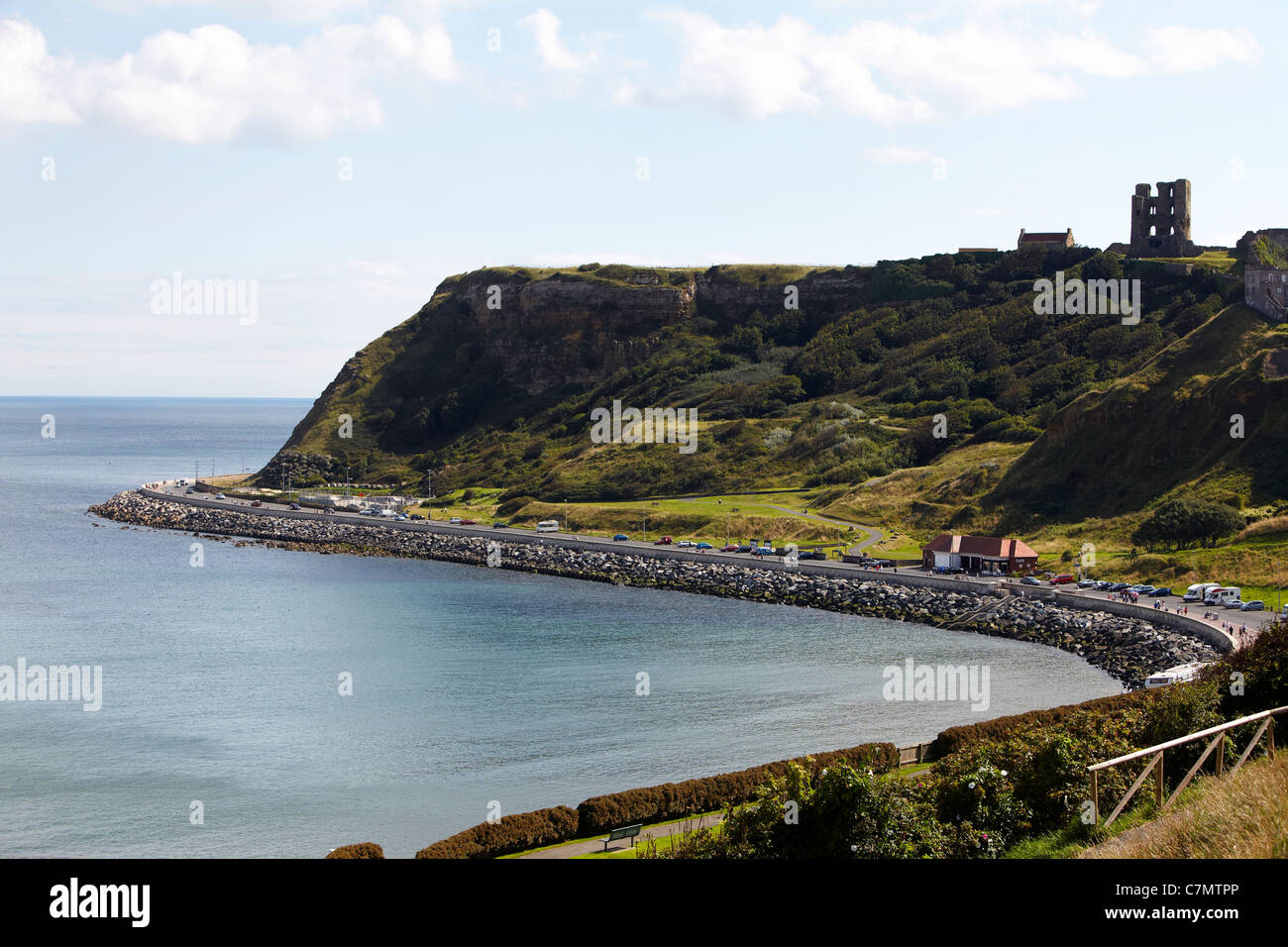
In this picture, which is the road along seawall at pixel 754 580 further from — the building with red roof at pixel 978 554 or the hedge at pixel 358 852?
the hedge at pixel 358 852

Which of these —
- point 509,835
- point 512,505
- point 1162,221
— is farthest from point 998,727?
point 1162,221

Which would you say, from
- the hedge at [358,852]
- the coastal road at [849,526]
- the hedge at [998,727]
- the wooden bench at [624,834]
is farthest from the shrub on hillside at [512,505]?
the hedge at [358,852]

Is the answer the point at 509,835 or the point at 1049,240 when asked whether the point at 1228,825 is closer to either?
the point at 509,835

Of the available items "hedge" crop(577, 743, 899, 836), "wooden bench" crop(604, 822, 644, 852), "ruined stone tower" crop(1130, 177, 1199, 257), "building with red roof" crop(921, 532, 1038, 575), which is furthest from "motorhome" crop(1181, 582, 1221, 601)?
"ruined stone tower" crop(1130, 177, 1199, 257)
